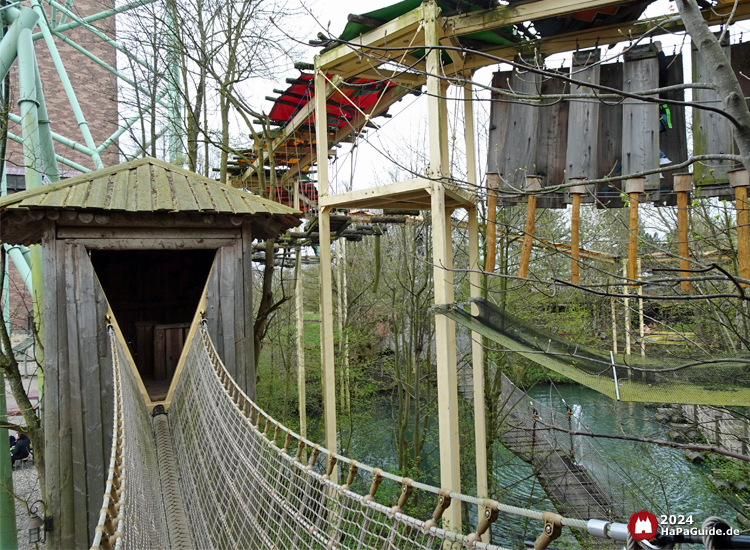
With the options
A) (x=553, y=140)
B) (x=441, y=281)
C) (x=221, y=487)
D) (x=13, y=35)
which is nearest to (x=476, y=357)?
(x=441, y=281)

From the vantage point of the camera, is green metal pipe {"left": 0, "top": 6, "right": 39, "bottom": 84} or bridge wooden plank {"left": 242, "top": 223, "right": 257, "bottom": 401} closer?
bridge wooden plank {"left": 242, "top": 223, "right": 257, "bottom": 401}

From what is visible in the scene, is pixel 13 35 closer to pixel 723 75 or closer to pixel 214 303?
pixel 214 303

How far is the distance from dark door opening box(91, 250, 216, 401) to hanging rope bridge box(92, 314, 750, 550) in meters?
1.62

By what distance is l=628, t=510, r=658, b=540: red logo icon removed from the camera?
0.82 m

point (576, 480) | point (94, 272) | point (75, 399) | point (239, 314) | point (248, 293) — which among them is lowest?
point (576, 480)

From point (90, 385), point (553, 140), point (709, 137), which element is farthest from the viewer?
point (553, 140)

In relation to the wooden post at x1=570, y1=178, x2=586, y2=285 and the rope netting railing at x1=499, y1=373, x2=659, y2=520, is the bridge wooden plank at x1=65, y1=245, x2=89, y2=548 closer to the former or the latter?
the wooden post at x1=570, y1=178, x2=586, y2=285

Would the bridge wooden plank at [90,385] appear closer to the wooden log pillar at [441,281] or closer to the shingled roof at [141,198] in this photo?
the shingled roof at [141,198]

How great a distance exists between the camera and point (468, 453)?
25.5 ft

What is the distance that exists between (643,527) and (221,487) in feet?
7.16

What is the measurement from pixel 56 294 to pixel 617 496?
7114mm

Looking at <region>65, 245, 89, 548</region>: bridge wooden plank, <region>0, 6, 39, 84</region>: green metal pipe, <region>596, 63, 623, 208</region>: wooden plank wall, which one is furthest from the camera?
<region>0, 6, 39, 84</region>: green metal pipe

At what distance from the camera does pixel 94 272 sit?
3.27m

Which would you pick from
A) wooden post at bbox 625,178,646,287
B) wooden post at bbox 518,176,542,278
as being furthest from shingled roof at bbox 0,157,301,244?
wooden post at bbox 625,178,646,287
